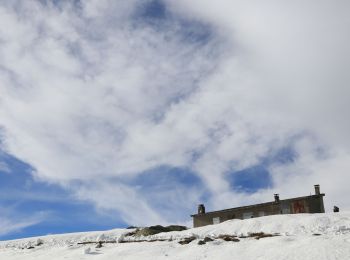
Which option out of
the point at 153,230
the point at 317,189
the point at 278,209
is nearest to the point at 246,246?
the point at 153,230

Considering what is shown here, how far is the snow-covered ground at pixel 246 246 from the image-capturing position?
58.7 feet

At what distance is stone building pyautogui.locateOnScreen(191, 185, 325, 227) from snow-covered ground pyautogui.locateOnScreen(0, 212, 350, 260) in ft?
79.3

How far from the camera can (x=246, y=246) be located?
20297 millimetres

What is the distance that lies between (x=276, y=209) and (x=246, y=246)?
3359 cm

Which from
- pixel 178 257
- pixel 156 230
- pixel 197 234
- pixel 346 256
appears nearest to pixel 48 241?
pixel 156 230

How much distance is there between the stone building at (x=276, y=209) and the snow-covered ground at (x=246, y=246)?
24.2 meters

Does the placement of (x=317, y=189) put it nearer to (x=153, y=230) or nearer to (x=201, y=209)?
(x=201, y=209)

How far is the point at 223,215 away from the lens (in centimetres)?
5638

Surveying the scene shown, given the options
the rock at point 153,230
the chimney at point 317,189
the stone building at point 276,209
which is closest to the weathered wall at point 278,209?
the stone building at point 276,209

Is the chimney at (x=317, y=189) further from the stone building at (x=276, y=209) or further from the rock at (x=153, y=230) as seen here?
the rock at (x=153, y=230)

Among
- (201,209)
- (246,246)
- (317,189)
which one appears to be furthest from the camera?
(201,209)

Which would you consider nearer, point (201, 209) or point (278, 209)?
point (278, 209)

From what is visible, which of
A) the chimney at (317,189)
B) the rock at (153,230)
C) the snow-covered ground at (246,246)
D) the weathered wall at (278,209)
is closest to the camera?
the snow-covered ground at (246,246)

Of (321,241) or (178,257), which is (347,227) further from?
(178,257)
